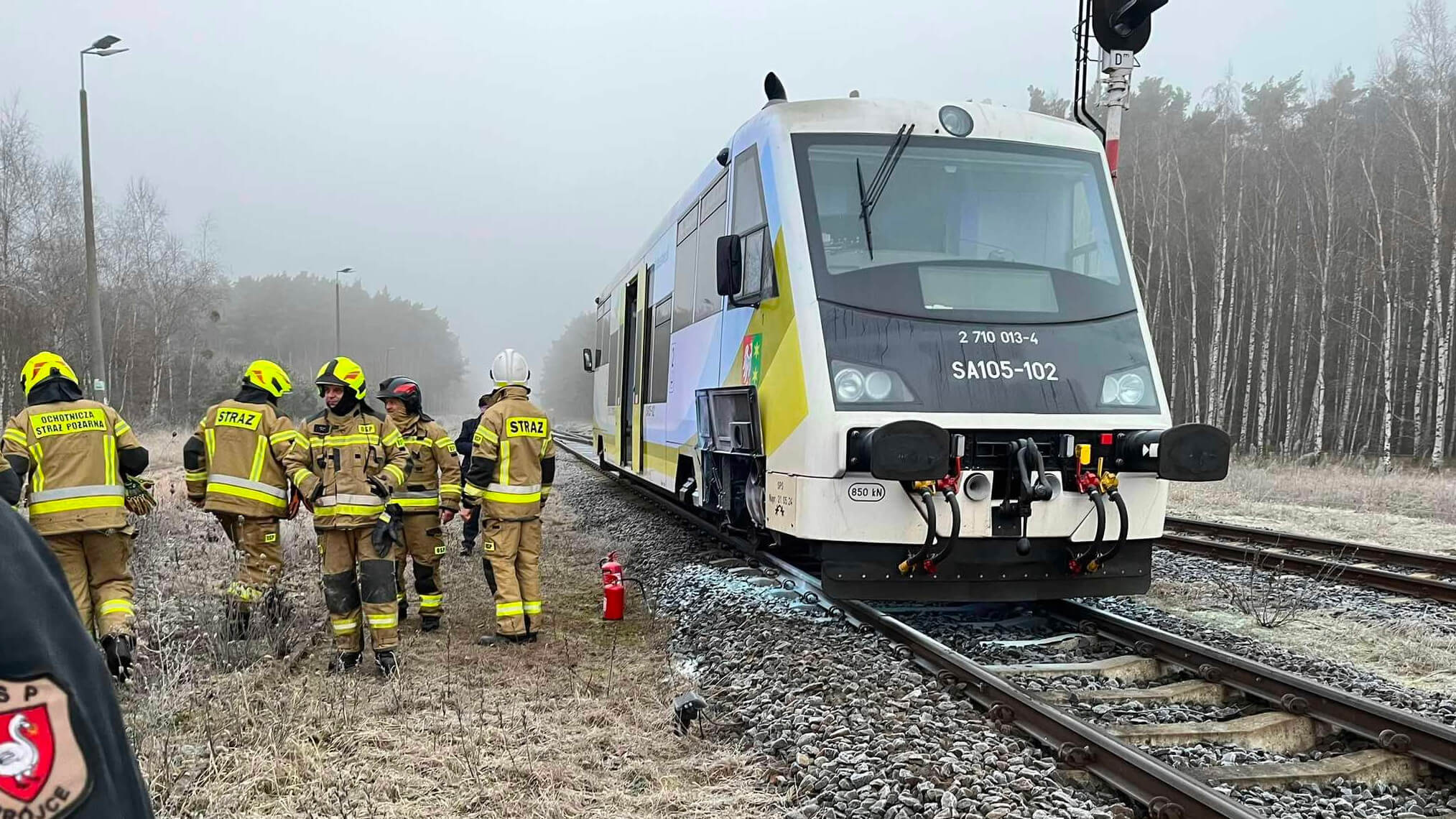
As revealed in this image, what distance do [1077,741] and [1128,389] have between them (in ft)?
8.61

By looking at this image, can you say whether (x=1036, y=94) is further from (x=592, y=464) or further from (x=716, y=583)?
(x=716, y=583)

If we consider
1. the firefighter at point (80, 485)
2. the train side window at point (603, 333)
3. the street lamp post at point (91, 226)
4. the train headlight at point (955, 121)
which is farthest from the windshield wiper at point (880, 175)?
the street lamp post at point (91, 226)

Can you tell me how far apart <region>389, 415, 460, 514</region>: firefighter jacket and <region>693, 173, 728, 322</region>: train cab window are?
2220 millimetres

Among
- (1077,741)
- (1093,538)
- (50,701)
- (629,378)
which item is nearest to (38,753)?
(50,701)

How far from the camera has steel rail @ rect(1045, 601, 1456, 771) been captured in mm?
3682

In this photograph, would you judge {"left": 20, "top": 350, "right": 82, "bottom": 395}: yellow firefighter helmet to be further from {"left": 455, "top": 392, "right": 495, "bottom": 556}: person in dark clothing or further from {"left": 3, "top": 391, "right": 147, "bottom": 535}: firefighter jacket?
{"left": 455, "top": 392, "right": 495, "bottom": 556}: person in dark clothing

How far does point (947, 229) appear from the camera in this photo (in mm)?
5809

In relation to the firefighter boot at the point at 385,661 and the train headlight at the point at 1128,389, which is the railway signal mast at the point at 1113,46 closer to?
the train headlight at the point at 1128,389

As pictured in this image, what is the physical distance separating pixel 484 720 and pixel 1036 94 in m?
41.5

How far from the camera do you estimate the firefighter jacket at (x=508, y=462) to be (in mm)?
6023

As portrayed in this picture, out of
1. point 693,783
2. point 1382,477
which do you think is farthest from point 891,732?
point 1382,477

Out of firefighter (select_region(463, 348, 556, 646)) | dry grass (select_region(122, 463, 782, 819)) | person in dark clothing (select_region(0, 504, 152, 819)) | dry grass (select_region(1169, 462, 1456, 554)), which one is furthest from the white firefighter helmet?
dry grass (select_region(1169, 462, 1456, 554))

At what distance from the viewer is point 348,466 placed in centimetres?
548

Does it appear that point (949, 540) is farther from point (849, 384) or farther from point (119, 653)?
point (119, 653)
